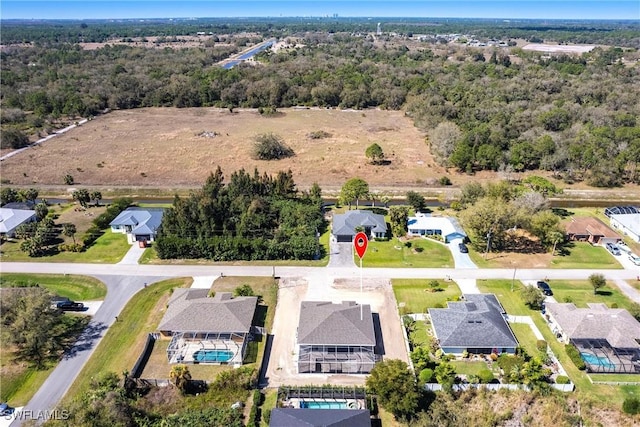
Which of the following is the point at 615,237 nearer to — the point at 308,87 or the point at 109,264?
the point at 109,264

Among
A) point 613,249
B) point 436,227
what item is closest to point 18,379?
point 436,227

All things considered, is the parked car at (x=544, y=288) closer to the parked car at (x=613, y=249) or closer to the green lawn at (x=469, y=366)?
the green lawn at (x=469, y=366)

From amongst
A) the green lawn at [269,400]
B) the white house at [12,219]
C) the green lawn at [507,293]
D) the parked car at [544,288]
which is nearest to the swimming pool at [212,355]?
the green lawn at [269,400]

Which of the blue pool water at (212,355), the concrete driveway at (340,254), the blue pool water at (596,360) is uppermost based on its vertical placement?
the blue pool water at (596,360)

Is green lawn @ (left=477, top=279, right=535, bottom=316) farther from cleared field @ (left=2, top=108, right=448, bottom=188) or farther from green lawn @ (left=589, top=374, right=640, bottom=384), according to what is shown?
cleared field @ (left=2, top=108, right=448, bottom=188)

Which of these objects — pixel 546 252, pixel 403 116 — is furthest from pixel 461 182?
pixel 403 116

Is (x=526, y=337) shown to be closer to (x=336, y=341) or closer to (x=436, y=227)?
(x=336, y=341)

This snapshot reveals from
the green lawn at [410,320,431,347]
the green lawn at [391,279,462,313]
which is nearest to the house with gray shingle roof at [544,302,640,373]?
the green lawn at [391,279,462,313]
